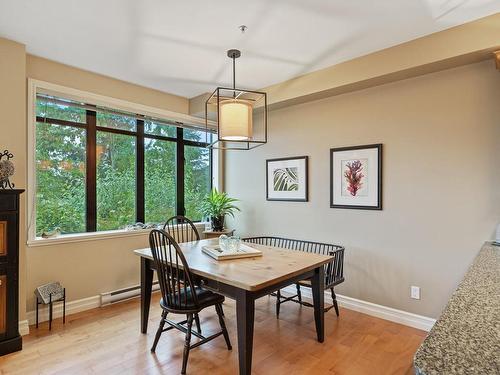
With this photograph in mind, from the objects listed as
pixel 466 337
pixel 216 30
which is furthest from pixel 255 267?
pixel 216 30

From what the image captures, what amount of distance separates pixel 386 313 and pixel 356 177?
1.41 m

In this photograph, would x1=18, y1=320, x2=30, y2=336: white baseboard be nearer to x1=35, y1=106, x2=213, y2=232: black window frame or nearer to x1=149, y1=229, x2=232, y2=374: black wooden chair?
x1=35, y1=106, x2=213, y2=232: black window frame

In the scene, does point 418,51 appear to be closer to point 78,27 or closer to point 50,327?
point 78,27

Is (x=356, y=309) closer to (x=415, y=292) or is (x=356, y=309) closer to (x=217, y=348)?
(x=415, y=292)

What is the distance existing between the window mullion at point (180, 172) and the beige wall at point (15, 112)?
189 cm

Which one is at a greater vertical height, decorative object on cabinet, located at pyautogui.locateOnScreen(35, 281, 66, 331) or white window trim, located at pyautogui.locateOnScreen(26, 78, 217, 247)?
white window trim, located at pyautogui.locateOnScreen(26, 78, 217, 247)

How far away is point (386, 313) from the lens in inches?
120

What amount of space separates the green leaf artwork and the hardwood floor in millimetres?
1498

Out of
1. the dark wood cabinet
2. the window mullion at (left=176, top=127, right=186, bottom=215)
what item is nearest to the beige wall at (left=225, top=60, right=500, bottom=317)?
the window mullion at (left=176, top=127, right=186, bottom=215)

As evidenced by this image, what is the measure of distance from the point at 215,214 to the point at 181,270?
6.20 feet

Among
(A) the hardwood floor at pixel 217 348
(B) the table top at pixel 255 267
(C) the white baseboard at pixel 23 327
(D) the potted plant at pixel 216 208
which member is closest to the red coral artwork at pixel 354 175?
(B) the table top at pixel 255 267

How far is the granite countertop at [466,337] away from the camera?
28.0 inches

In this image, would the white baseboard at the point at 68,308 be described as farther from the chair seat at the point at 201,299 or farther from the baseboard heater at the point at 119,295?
the chair seat at the point at 201,299

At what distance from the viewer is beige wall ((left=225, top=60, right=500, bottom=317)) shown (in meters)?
2.56
